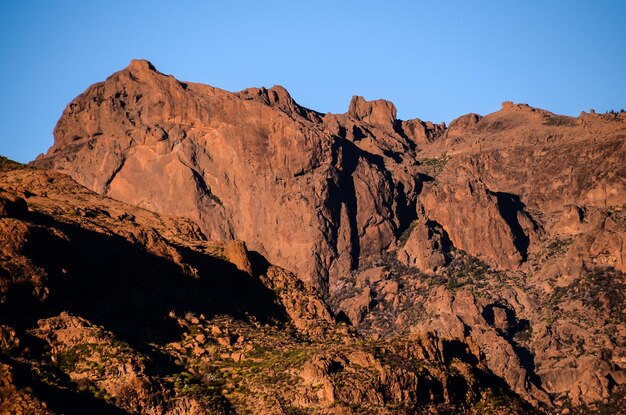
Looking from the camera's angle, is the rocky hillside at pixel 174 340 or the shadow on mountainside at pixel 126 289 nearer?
the rocky hillside at pixel 174 340

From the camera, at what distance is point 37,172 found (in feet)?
349

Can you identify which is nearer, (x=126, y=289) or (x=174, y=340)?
(x=174, y=340)

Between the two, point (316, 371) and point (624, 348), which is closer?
point (316, 371)

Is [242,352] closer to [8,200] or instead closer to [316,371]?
[316,371]

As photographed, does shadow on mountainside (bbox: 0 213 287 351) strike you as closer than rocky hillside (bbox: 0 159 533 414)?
No

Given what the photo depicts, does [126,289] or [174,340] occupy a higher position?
[126,289]

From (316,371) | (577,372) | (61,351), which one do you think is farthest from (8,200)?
(577,372)

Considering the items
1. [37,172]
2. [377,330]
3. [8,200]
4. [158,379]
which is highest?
[377,330]

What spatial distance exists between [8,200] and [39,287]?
811cm

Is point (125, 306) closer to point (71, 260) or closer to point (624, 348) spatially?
point (71, 260)

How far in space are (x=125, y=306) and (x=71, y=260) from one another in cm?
449

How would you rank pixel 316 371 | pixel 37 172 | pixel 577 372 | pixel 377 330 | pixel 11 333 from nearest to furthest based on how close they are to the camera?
pixel 11 333, pixel 316 371, pixel 37 172, pixel 577 372, pixel 377 330

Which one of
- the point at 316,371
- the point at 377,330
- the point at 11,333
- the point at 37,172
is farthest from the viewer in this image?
the point at 377,330

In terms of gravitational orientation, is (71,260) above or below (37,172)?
below
